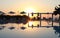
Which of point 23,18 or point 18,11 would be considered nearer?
point 18,11

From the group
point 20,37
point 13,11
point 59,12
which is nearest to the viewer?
point 20,37

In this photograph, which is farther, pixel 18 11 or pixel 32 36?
pixel 18 11

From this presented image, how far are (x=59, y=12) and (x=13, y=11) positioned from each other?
105 inches

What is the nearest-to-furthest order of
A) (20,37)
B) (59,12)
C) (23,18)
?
(20,37) → (59,12) → (23,18)

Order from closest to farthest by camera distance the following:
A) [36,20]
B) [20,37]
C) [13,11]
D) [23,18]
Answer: [20,37] → [36,20] → [13,11] → [23,18]

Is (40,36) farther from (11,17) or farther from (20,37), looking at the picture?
(11,17)

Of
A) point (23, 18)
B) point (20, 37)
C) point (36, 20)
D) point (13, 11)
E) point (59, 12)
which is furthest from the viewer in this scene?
point (23, 18)

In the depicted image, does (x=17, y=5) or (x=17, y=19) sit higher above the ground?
(x=17, y=5)

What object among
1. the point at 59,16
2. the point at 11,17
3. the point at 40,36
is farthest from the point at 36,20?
the point at 40,36

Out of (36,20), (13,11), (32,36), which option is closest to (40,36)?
(32,36)

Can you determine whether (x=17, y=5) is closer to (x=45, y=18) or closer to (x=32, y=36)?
(x=45, y=18)

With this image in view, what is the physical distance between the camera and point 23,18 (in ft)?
40.3

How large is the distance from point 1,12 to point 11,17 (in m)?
1.12

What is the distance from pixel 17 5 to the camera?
12.1 m
